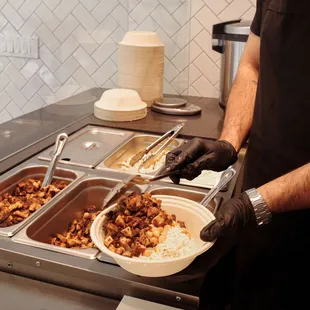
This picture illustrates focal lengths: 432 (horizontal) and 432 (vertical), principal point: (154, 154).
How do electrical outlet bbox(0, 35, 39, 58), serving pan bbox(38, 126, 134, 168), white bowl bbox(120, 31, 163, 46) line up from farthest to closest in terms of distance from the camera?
electrical outlet bbox(0, 35, 39, 58), white bowl bbox(120, 31, 163, 46), serving pan bbox(38, 126, 134, 168)

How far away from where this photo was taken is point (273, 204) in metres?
0.81

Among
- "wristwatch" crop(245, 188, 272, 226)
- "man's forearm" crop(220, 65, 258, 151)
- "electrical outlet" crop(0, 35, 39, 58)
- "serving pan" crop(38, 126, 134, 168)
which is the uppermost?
"electrical outlet" crop(0, 35, 39, 58)

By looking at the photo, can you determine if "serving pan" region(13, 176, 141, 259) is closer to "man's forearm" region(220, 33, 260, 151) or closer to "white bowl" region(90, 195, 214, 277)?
"white bowl" region(90, 195, 214, 277)

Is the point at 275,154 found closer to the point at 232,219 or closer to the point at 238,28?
the point at 232,219

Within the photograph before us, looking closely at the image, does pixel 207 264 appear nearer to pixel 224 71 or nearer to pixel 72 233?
pixel 72 233

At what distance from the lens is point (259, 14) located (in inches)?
44.8

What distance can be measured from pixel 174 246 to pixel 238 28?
107 cm

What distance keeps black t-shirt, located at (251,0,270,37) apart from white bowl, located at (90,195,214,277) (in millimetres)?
546

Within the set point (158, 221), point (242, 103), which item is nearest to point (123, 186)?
point (158, 221)

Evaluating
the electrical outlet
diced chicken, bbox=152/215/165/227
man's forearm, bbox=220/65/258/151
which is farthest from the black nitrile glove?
the electrical outlet

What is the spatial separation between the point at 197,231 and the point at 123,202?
16cm

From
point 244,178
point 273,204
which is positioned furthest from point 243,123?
point 273,204

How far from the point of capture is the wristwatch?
80cm

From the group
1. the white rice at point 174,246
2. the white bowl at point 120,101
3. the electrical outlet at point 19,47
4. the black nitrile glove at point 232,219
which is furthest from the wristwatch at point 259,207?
the electrical outlet at point 19,47
